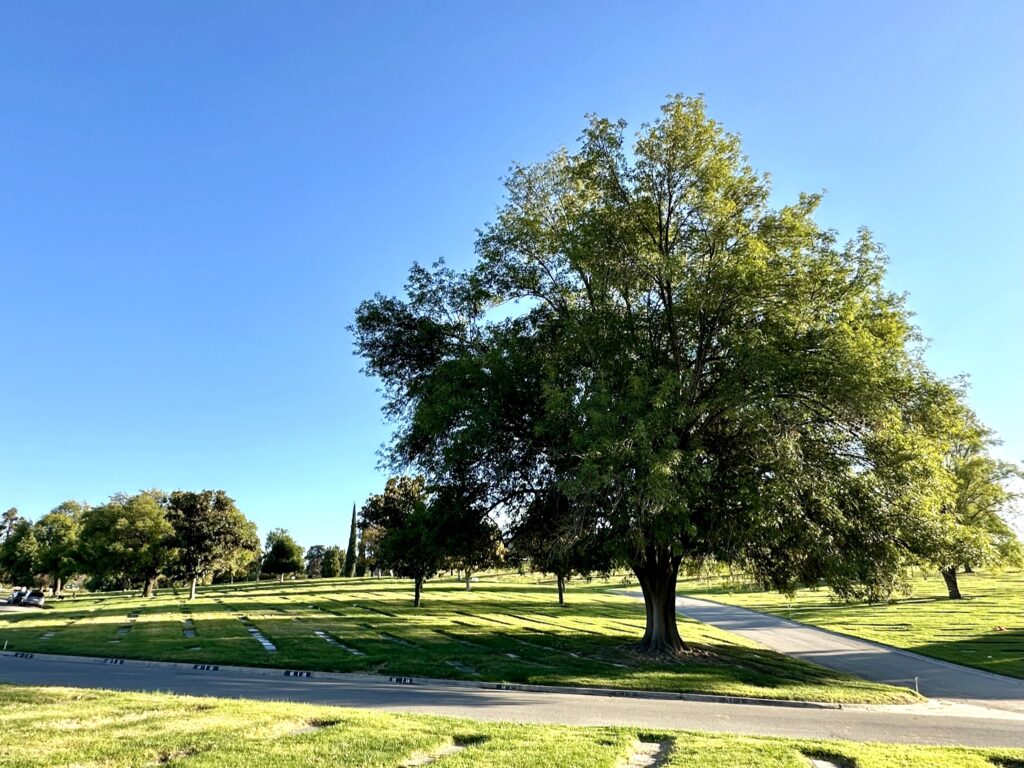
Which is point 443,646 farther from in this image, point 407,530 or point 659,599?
point 659,599

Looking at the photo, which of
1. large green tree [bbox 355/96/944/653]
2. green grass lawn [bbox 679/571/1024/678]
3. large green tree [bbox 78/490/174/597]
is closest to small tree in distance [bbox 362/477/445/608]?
large green tree [bbox 355/96/944/653]

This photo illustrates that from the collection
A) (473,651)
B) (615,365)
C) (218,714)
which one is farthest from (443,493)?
(218,714)

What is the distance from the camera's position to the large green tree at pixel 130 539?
45438 mm

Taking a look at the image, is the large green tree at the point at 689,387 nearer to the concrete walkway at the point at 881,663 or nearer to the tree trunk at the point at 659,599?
the tree trunk at the point at 659,599

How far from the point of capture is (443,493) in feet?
65.6

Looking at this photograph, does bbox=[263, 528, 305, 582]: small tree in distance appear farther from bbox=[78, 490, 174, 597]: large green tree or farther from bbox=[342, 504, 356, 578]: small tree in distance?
bbox=[78, 490, 174, 597]: large green tree

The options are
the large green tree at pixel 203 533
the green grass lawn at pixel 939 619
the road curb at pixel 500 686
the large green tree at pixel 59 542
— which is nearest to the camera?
the road curb at pixel 500 686

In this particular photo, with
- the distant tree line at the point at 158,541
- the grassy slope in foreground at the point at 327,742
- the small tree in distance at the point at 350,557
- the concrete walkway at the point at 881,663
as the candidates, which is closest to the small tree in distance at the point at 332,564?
the small tree in distance at the point at 350,557

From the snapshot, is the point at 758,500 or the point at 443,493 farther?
the point at 443,493

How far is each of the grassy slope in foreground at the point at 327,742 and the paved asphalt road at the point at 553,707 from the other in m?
1.85

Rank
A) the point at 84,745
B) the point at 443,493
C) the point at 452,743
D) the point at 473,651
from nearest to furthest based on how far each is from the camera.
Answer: the point at 84,745, the point at 452,743, the point at 473,651, the point at 443,493

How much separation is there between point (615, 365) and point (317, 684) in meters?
10.8

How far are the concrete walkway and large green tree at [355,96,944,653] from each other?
3.32 m

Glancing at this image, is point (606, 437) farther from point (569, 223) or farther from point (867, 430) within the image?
point (569, 223)
